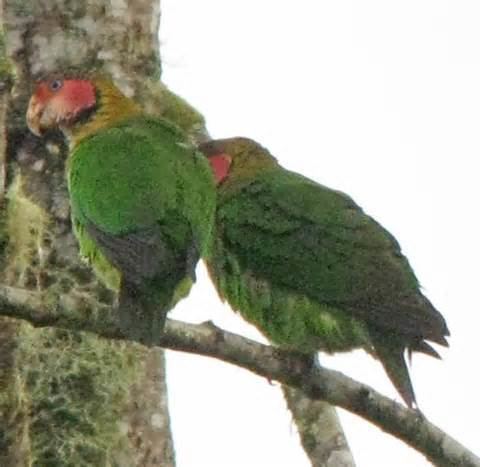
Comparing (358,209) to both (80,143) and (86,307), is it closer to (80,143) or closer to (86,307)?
(80,143)

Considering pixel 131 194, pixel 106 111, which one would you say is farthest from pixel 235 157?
pixel 131 194

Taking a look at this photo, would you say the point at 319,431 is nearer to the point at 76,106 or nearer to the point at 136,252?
the point at 136,252

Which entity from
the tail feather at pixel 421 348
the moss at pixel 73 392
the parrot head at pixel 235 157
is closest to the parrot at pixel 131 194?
the moss at pixel 73 392

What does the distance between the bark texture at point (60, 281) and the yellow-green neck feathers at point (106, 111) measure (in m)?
0.04

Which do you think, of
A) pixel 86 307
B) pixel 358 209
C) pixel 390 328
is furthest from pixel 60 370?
pixel 358 209

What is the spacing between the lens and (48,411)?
3.77m

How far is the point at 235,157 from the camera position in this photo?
5070 mm

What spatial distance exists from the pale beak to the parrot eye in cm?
7

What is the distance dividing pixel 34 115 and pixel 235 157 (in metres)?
1.03

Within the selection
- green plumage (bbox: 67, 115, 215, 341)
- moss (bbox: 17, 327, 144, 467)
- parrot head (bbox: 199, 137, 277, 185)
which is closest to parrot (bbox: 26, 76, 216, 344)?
green plumage (bbox: 67, 115, 215, 341)

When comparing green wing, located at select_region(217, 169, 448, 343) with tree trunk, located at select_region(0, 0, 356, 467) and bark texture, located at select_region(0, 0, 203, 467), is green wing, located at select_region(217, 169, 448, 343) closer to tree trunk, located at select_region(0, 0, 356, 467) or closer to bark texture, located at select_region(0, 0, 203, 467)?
tree trunk, located at select_region(0, 0, 356, 467)

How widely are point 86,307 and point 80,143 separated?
124cm

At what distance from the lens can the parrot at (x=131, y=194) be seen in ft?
11.8

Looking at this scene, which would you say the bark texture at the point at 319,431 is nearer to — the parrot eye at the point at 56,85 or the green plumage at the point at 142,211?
the green plumage at the point at 142,211
